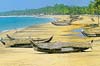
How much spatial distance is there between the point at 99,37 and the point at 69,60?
22661 mm

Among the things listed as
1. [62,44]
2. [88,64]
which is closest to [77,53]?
[62,44]

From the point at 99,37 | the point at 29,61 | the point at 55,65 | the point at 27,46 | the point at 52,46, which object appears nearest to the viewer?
the point at 55,65

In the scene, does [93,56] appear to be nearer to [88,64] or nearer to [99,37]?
[88,64]

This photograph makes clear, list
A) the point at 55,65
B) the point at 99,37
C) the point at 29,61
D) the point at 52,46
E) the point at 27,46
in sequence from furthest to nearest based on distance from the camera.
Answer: the point at 99,37 → the point at 27,46 → the point at 52,46 → the point at 29,61 → the point at 55,65

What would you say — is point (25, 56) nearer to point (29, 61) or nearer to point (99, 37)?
point (29, 61)

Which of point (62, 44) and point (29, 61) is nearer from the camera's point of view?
point (29, 61)

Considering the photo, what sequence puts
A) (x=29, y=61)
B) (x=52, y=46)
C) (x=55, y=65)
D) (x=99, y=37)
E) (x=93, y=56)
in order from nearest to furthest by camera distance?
(x=55, y=65)
(x=29, y=61)
(x=93, y=56)
(x=52, y=46)
(x=99, y=37)

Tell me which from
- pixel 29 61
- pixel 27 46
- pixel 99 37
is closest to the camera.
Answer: pixel 29 61

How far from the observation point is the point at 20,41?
3762cm

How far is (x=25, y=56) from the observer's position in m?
29.9

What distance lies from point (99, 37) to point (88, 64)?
24608 mm

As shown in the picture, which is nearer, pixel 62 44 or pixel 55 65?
pixel 55 65

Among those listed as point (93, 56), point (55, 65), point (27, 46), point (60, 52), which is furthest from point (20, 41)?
point (55, 65)

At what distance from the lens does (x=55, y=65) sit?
2448 centimetres
